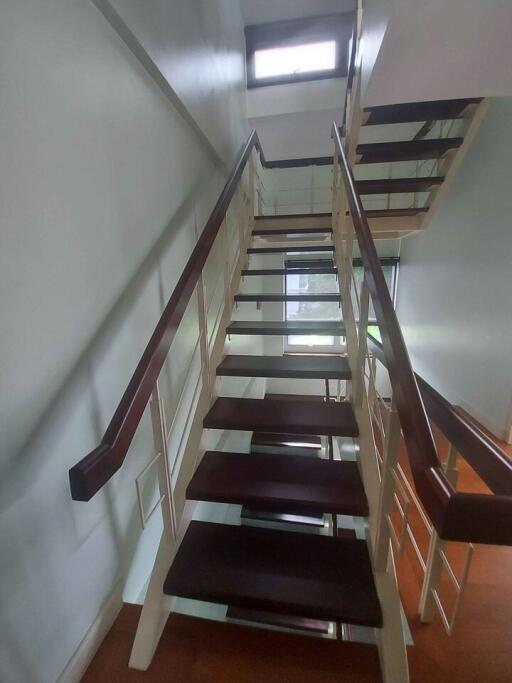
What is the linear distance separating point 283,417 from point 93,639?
3.17ft

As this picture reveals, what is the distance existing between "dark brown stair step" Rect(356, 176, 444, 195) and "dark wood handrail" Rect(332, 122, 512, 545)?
1842mm

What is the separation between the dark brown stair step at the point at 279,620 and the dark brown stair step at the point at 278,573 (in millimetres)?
302

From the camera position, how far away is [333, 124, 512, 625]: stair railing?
50cm

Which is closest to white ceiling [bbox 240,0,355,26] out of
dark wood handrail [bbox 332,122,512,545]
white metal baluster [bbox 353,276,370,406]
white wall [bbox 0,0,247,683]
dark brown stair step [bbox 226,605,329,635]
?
white wall [bbox 0,0,247,683]

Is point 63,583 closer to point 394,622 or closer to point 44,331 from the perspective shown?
point 44,331

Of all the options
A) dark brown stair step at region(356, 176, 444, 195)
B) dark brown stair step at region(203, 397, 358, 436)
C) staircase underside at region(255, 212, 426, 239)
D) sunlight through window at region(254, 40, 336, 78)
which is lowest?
dark brown stair step at region(203, 397, 358, 436)

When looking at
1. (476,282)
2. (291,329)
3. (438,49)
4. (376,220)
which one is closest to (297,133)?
(376,220)

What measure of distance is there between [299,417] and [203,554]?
635 millimetres

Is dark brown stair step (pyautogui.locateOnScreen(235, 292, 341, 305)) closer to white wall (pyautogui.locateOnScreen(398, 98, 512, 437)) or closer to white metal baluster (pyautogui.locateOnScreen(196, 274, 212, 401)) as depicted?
white metal baluster (pyautogui.locateOnScreen(196, 274, 212, 401))

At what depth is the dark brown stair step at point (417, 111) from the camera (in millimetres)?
2035

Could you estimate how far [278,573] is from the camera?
973 mm

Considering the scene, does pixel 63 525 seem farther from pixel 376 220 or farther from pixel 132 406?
pixel 376 220

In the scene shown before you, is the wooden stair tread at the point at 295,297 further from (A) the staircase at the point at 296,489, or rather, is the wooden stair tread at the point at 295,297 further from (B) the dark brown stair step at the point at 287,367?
(B) the dark brown stair step at the point at 287,367

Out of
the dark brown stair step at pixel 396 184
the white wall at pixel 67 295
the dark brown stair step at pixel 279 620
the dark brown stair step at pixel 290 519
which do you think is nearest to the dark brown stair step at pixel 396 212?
the dark brown stair step at pixel 396 184
